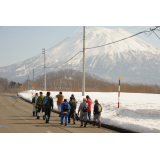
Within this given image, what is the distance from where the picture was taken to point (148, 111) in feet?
61.8

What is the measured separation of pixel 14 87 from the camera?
589ft

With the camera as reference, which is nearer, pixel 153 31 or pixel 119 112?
pixel 153 31

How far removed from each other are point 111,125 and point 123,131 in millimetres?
1610

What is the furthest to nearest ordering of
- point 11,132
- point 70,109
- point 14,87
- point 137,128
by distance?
point 14,87, point 70,109, point 137,128, point 11,132

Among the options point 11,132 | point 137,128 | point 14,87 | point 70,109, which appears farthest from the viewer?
point 14,87

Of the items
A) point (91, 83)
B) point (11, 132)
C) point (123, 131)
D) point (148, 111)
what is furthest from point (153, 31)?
point (91, 83)

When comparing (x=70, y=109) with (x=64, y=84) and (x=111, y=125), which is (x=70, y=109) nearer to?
(x=111, y=125)

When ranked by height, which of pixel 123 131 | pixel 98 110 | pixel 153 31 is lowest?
pixel 123 131

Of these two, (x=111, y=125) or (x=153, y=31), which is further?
(x=153, y=31)

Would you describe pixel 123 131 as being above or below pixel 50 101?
below

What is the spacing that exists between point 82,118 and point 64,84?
563 ft

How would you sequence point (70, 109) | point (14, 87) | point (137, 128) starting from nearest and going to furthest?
point (137, 128), point (70, 109), point (14, 87)

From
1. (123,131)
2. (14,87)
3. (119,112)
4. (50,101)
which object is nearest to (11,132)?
(50,101)

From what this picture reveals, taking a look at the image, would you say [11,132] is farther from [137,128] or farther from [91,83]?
[91,83]
